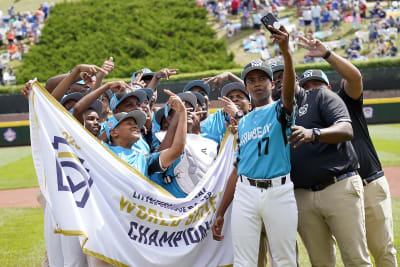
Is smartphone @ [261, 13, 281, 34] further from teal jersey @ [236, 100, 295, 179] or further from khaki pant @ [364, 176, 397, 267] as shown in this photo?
khaki pant @ [364, 176, 397, 267]

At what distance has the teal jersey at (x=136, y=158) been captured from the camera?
497 cm

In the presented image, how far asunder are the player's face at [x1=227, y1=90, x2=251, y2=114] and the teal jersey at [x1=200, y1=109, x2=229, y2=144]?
21 centimetres

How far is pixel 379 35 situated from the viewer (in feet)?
118

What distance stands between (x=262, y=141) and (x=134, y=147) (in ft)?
5.18

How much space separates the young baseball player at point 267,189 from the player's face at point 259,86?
2 centimetres

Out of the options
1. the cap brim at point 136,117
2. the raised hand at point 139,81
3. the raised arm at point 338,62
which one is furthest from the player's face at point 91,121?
the raised arm at point 338,62

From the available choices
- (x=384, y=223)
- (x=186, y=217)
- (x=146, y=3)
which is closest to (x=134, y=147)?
(x=186, y=217)

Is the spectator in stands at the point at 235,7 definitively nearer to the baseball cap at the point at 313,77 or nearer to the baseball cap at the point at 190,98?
the baseball cap at the point at 190,98

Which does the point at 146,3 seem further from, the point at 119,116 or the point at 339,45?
the point at 119,116

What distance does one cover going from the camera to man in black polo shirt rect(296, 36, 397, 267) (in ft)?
15.8

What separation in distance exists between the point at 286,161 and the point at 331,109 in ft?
2.12

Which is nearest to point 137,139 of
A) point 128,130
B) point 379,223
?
point 128,130

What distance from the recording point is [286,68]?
3.95 metres

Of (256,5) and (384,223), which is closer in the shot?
(384,223)
